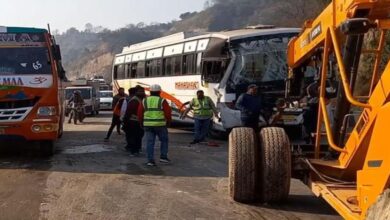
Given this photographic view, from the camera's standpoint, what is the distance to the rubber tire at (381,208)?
421 centimetres

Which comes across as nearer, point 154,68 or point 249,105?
point 249,105

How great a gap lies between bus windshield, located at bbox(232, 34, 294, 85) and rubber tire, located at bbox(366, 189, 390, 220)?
39.9ft

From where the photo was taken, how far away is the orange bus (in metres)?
11.7

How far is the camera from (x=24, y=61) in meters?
12.2

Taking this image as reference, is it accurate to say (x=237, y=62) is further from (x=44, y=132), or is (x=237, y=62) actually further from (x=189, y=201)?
(x=189, y=201)

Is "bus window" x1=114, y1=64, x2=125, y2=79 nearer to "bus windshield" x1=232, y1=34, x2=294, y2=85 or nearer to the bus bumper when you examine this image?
"bus windshield" x1=232, y1=34, x2=294, y2=85

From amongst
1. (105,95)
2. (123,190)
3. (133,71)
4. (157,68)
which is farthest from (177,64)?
(105,95)

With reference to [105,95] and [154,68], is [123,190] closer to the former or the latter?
[154,68]

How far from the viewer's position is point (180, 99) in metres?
19.9

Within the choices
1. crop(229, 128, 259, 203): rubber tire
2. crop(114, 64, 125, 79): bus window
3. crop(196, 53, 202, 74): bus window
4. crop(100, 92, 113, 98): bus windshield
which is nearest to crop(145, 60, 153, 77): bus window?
crop(114, 64, 125, 79): bus window

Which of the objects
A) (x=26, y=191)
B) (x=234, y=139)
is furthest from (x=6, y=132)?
(x=234, y=139)

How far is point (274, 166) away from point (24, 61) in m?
6.72

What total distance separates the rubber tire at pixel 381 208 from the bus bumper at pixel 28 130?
8.46m

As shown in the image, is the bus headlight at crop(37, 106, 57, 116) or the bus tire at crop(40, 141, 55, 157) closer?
the bus headlight at crop(37, 106, 57, 116)
